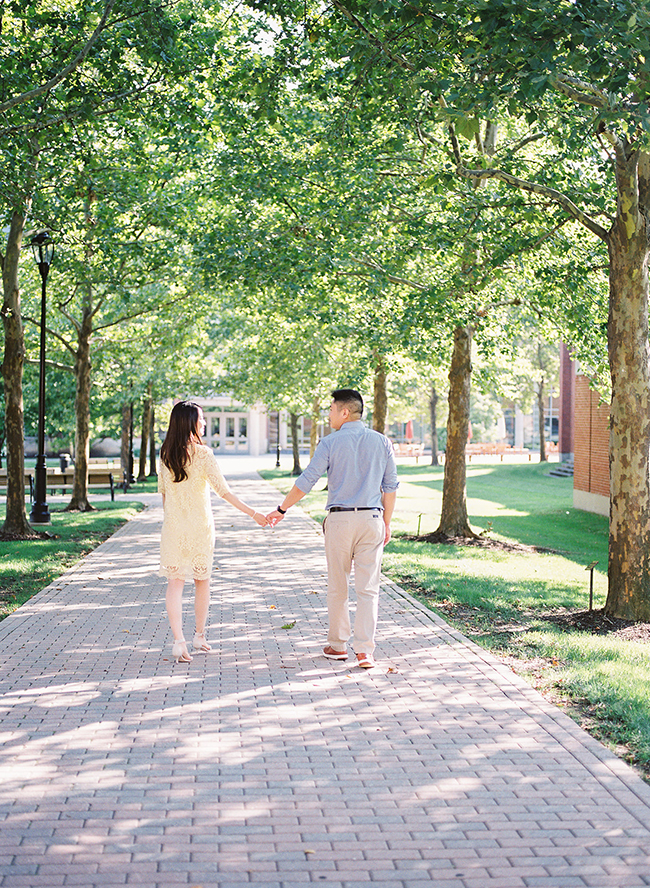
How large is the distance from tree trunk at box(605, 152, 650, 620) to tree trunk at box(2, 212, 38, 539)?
34.4 feet

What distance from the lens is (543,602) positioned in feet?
33.6

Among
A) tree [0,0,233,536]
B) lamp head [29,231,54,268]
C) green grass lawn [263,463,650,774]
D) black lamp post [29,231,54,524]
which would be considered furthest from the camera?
black lamp post [29,231,54,524]

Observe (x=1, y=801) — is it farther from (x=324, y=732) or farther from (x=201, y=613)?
(x=201, y=613)

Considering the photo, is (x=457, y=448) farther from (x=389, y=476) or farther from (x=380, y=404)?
(x=389, y=476)

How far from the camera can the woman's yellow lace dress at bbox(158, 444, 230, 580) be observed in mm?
7176

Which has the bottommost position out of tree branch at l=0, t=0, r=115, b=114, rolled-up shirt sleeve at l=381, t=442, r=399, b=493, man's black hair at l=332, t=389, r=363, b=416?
rolled-up shirt sleeve at l=381, t=442, r=399, b=493

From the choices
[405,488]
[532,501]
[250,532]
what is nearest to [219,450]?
[405,488]

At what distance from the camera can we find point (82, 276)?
1553cm

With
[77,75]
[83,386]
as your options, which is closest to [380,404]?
[83,386]

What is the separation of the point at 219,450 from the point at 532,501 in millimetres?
52631

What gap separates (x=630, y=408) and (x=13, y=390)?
436 inches

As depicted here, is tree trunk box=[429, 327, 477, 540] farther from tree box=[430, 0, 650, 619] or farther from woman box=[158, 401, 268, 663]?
woman box=[158, 401, 268, 663]

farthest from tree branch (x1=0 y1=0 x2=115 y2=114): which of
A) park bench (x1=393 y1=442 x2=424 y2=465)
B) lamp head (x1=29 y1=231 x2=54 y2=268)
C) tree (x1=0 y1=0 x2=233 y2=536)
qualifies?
park bench (x1=393 y1=442 x2=424 y2=465)

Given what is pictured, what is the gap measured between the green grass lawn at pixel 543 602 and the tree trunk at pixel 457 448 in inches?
31.3
